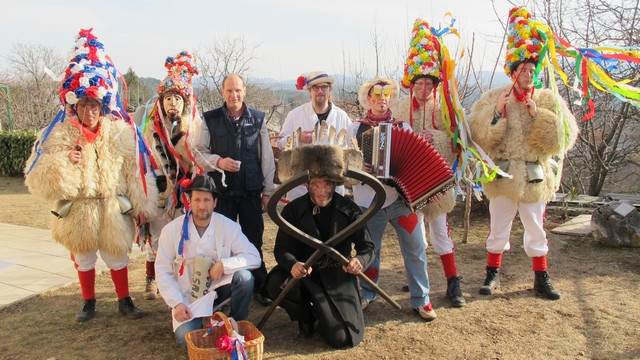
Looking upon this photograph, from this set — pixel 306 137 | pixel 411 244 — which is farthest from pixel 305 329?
pixel 306 137

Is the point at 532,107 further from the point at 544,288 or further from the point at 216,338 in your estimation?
the point at 216,338

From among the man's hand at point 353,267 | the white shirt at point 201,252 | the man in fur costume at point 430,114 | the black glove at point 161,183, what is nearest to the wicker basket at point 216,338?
the white shirt at point 201,252

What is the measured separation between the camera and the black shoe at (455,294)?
4373 millimetres

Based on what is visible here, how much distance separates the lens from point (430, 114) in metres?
4.33

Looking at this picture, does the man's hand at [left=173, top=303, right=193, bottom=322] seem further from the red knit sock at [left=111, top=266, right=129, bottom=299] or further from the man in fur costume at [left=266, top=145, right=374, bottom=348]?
the red knit sock at [left=111, top=266, right=129, bottom=299]

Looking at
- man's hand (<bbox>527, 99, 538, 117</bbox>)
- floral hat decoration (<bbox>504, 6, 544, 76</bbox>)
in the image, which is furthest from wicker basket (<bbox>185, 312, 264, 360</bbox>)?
floral hat decoration (<bbox>504, 6, 544, 76</bbox>)

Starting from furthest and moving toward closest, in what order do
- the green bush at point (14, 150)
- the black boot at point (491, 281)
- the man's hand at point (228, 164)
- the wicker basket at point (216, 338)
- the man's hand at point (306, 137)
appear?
the green bush at point (14, 150), the black boot at point (491, 281), the man's hand at point (228, 164), the man's hand at point (306, 137), the wicker basket at point (216, 338)

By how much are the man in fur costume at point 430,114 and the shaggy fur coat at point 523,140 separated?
16.9 inches

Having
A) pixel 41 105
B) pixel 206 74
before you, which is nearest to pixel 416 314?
pixel 206 74

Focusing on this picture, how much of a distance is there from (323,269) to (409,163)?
1.07m

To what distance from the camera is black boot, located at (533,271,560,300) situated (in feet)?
14.9

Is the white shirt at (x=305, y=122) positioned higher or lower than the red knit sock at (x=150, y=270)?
higher

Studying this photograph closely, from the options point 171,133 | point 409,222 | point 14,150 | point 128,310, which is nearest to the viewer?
point 409,222

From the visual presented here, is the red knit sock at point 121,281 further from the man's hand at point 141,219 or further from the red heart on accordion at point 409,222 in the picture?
the red heart on accordion at point 409,222
